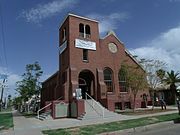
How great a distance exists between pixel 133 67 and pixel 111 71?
593cm

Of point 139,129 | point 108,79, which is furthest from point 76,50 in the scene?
point 139,129

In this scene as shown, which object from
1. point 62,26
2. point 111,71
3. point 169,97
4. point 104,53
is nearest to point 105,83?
point 111,71

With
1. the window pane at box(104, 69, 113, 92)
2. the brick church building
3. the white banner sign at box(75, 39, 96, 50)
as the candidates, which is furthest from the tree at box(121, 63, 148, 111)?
the white banner sign at box(75, 39, 96, 50)

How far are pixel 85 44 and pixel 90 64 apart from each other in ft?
8.92

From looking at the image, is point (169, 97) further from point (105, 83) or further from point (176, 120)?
point (176, 120)

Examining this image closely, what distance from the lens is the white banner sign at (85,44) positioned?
2845cm

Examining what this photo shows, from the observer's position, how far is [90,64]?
28828 millimetres

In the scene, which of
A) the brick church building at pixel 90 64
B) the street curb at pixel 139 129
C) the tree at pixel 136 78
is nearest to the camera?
the street curb at pixel 139 129

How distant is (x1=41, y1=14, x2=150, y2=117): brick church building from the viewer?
89.6ft

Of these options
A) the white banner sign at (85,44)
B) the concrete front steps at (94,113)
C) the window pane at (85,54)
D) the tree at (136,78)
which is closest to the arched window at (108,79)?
the window pane at (85,54)

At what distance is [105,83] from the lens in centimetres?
3030

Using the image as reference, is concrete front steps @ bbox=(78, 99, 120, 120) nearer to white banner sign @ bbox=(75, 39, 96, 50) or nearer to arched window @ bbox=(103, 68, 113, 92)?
arched window @ bbox=(103, 68, 113, 92)

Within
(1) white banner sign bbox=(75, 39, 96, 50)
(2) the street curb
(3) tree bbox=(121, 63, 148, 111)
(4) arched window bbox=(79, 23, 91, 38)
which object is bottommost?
(2) the street curb

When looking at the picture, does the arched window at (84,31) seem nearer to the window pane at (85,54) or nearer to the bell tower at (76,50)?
the bell tower at (76,50)
